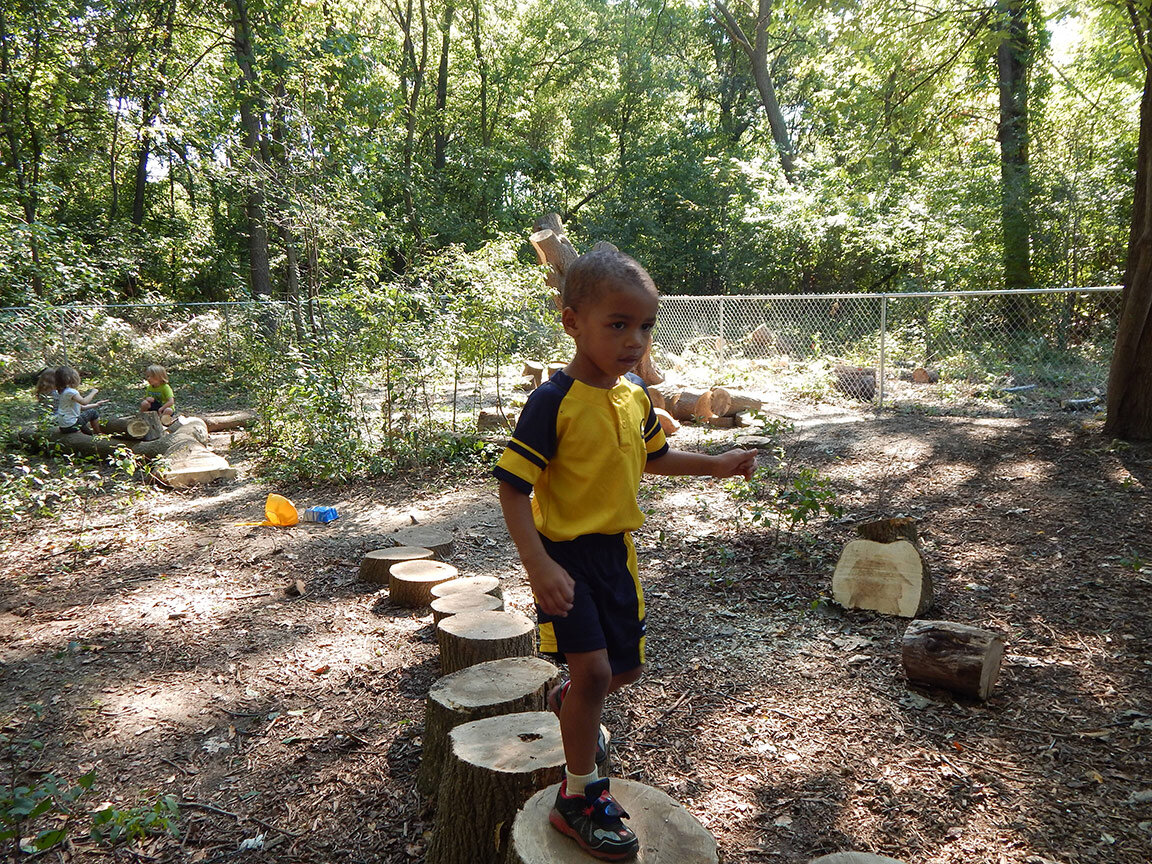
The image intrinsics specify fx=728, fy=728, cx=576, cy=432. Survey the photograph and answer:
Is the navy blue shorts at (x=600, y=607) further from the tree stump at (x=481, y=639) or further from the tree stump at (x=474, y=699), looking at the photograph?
the tree stump at (x=481, y=639)

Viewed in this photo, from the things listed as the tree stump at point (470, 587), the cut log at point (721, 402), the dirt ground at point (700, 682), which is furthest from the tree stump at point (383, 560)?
the cut log at point (721, 402)

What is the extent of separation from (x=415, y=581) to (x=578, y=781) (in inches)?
103

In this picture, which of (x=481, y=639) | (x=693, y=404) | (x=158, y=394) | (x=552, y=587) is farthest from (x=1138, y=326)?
(x=158, y=394)

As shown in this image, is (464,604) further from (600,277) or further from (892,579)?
(892,579)

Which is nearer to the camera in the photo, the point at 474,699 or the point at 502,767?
the point at 502,767

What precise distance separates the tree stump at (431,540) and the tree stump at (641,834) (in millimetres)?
3096

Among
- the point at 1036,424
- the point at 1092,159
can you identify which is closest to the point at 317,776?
the point at 1036,424

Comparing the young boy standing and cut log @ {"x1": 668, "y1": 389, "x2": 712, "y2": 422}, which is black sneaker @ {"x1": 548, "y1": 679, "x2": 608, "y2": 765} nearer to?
the young boy standing

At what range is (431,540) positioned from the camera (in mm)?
5035

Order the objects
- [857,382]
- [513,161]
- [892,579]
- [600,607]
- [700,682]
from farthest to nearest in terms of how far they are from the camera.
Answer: [513,161], [857,382], [892,579], [700,682], [600,607]

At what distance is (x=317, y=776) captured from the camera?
2828 millimetres

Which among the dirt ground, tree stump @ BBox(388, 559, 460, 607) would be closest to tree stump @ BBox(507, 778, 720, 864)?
the dirt ground

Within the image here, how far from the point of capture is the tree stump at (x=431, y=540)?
4965 mm

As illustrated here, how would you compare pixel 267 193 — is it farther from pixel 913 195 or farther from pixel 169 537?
pixel 913 195
